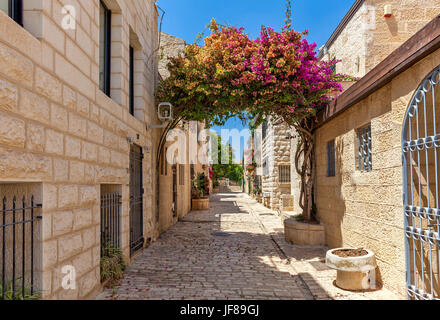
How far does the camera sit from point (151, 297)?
4.02 metres

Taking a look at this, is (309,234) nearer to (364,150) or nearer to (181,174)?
(364,150)

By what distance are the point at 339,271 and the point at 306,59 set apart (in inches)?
173

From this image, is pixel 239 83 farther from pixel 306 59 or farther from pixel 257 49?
pixel 306 59

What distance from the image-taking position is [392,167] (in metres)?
4.01

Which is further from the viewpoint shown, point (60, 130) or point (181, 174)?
point (181, 174)

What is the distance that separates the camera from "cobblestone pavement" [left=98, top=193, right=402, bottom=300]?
4.12m

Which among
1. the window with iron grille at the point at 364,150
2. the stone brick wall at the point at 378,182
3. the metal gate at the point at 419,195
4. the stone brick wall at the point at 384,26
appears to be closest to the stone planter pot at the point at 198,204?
the stone brick wall at the point at 378,182

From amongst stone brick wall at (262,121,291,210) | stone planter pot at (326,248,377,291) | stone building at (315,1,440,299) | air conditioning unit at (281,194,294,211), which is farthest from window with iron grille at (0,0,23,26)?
stone brick wall at (262,121,291,210)

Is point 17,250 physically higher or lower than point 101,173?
lower

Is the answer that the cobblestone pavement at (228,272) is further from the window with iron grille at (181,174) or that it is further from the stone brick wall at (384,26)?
the stone brick wall at (384,26)

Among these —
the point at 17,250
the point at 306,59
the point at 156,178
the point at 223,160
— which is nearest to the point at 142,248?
the point at 156,178

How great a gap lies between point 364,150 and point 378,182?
93cm

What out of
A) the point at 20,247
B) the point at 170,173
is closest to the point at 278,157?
the point at 170,173

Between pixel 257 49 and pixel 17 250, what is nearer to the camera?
pixel 17 250
